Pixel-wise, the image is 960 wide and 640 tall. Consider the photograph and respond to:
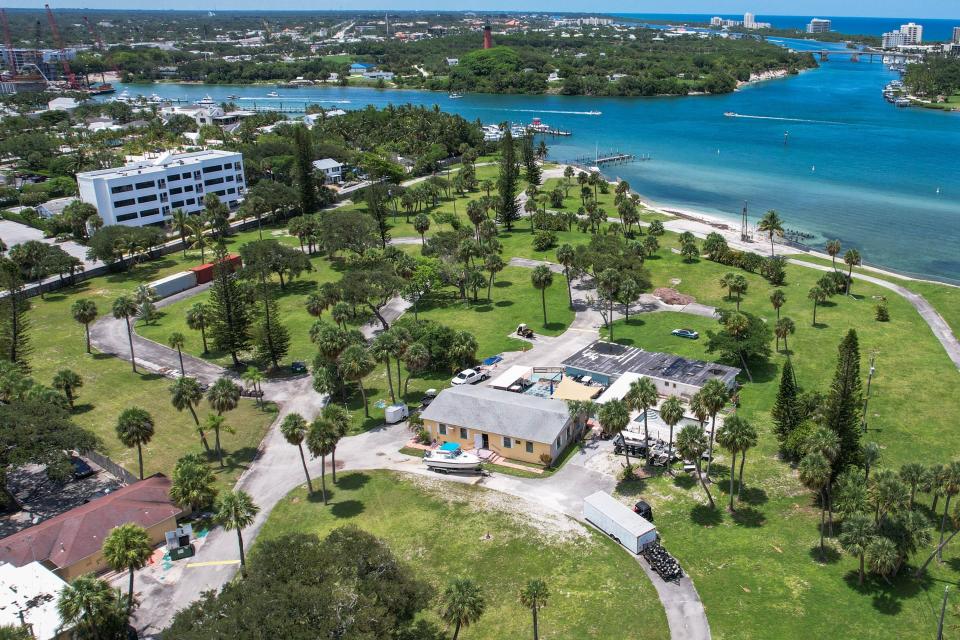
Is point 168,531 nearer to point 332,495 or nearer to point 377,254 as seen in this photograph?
point 332,495

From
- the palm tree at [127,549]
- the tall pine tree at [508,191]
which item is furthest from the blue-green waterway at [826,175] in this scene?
the palm tree at [127,549]

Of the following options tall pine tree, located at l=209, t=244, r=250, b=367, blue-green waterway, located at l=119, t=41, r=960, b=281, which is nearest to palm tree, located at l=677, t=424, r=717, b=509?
tall pine tree, located at l=209, t=244, r=250, b=367

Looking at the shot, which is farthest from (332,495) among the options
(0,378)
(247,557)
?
(0,378)

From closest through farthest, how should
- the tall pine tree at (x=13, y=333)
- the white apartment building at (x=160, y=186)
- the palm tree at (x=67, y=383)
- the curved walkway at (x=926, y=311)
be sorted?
the palm tree at (x=67, y=383), the tall pine tree at (x=13, y=333), the curved walkway at (x=926, y=311), the white apartment building at (x=160, y=186)

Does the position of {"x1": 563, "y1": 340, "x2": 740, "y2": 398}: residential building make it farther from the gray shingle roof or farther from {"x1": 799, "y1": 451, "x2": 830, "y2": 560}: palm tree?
{"x1": 799, "y1": 451, "x2": 830, "y2": 560}: palm tree

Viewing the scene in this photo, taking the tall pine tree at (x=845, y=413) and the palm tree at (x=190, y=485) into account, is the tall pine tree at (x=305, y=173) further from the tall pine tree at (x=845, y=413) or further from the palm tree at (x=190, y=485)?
the tall pine tree at (x=845, y=413)
